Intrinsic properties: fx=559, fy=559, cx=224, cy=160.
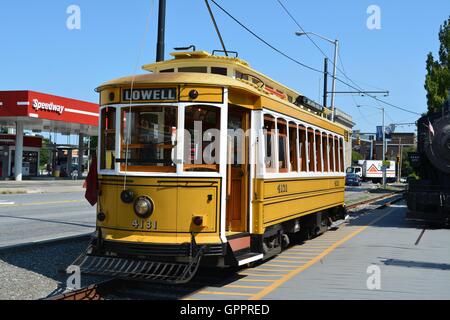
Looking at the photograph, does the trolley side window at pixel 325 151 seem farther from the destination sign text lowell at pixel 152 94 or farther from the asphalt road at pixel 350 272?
the destination sign text lowell at pixel 152 94

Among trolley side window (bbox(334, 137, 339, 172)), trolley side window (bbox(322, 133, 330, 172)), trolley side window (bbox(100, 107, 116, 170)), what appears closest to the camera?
trolley side window (bbox(100, 107, 116, 170))

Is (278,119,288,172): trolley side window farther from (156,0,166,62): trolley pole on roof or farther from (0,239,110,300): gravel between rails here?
(156,0,166,62): trolley pole on roof

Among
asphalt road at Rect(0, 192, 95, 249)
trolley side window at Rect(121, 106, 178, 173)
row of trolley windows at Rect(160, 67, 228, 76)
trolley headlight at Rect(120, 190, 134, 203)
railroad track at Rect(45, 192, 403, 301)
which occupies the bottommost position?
railroad track at Rect(45, 192, 403, 301)

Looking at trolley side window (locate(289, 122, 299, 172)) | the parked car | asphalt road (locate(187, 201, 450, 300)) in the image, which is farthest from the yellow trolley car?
the parked car

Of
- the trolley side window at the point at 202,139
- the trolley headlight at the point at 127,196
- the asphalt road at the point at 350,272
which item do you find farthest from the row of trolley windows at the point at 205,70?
the asphalt road at the point at 350,272

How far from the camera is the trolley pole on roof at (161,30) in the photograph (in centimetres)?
1241

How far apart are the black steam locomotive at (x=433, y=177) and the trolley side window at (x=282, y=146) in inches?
292

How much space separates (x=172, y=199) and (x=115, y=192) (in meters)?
0.85

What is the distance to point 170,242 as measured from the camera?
709 cm

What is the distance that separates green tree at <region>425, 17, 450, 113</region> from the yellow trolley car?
27.8 meters

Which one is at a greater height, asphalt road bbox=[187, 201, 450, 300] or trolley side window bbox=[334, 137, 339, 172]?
trolley side window bbox=[334, 137, 339, 172]

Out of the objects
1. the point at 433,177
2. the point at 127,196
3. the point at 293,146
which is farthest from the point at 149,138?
the point at 433,177

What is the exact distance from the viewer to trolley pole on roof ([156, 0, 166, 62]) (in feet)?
Answer: 40.7

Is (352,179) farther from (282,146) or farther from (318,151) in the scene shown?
(282,146)
